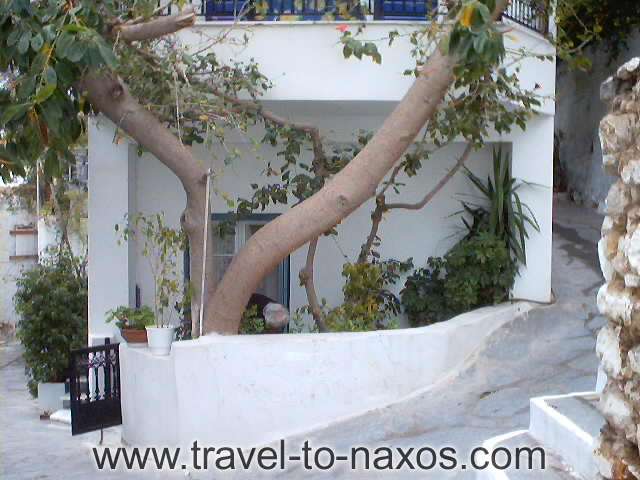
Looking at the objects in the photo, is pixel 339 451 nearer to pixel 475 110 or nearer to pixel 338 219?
pixel 338 219

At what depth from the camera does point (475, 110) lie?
32.4 ft

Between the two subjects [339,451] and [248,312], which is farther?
[248,312]

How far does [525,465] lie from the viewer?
5336 mm

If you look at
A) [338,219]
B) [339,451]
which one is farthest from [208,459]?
[338,219]

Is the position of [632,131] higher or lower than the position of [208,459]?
higher

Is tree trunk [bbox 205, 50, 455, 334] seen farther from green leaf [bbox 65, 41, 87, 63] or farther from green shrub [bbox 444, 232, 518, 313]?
green leaf [bbox 65, 41, 87, 63]

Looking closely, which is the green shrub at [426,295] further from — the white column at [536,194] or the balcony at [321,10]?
the balcony at [321,10]

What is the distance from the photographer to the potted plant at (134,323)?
9.26 m

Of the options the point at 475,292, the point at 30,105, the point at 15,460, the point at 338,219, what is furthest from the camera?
the point at 475,292

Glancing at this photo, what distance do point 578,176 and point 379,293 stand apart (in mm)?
7008

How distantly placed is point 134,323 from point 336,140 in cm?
346

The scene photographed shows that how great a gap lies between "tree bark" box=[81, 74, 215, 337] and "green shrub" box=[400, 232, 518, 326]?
2887mm

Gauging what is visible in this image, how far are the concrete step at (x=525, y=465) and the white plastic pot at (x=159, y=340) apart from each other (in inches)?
151

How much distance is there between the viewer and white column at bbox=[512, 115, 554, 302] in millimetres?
10812
